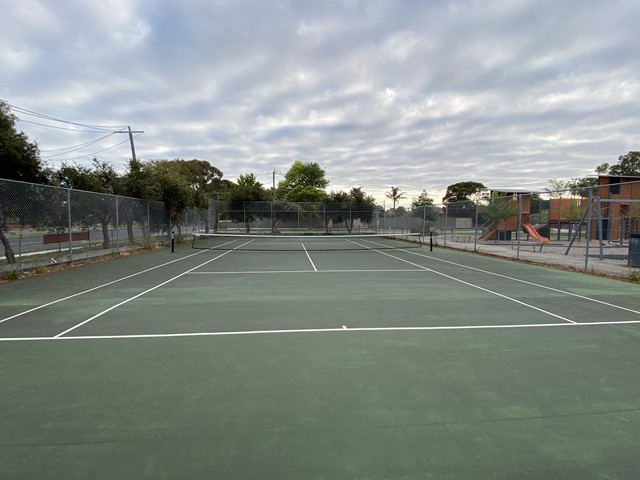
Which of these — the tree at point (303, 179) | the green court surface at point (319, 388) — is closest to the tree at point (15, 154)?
the green court surface at point (319, 388)

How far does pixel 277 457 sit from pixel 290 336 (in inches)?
108

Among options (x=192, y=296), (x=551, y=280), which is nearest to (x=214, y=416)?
(x=192, y=296)

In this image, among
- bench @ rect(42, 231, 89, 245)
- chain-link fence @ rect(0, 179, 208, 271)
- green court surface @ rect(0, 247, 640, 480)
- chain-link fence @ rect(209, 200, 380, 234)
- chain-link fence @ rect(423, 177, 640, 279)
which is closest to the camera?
green court surface @ rect(0, 247, 640, 480)

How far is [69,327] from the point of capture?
5.87 m

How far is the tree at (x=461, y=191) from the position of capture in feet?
363

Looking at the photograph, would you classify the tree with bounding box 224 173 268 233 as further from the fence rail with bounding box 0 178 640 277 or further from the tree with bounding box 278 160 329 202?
the tree with bounding box 278 160 329 202

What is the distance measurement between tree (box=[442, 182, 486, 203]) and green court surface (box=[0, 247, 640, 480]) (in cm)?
11037

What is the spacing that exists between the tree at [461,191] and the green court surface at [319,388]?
11037 cm

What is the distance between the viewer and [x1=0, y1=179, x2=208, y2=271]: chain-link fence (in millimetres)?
10753

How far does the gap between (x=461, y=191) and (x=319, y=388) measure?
390 ft

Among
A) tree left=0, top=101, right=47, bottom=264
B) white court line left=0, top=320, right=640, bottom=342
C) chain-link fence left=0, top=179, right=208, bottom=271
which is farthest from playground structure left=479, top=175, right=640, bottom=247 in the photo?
tree left=0, top=101, right=47, bottom=264

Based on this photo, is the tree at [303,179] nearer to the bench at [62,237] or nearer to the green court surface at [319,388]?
the bench at [62,237]

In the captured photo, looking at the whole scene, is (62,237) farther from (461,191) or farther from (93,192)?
(461,191)

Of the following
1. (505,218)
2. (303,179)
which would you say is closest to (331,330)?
(505,218)
